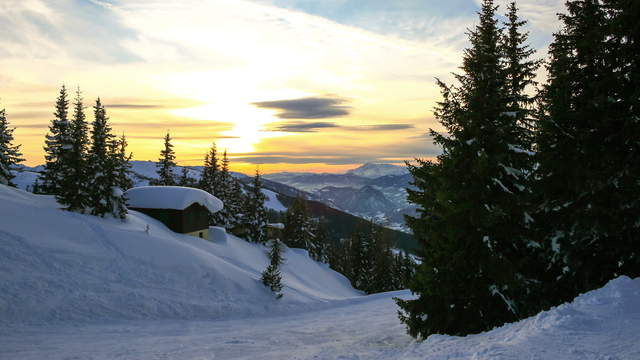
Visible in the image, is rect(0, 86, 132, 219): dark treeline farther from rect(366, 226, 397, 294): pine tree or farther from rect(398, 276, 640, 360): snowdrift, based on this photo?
rect(366, 226, 397, 294): pine tree

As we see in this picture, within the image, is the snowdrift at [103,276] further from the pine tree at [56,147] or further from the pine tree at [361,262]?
the pine tree at [361,262]

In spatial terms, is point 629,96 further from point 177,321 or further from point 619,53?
point 177,321

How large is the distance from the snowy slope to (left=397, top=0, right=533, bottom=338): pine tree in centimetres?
127

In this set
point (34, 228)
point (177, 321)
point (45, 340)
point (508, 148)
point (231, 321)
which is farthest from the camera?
point (34, 228)

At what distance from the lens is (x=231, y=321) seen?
20.1 meters

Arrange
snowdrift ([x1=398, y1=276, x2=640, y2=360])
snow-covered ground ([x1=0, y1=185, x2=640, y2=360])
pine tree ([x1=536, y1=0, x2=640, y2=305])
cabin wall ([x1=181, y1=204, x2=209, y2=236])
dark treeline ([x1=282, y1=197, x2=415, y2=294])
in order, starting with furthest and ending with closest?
dark treeline ([x1=282, y1=197, x2=415, y2=294]) → cabin wall ([x1=181, y1=204, x2=209, y2=236]) → pine tree ([x1=536, y1=0, x2=640, y2=305]) → snow-covered ground ([x1=0, y1=185, x2=640, y2=360]) → snowdrift ([x1=398, y1=276, x2=640, y2=360])

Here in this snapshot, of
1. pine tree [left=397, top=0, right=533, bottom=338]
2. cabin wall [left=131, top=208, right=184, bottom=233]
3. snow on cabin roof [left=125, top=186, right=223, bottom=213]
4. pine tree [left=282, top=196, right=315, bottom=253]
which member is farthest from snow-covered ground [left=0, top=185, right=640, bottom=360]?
pine tree [left=282, top=196, right=315, bottom=253]

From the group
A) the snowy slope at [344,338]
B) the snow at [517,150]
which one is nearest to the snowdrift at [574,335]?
the snowy slope at [344,338]

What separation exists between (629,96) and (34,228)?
2713 centimetres

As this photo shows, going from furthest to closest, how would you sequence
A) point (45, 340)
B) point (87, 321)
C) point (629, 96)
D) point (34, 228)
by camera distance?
point (34, 228) → point (87, 321) → point (45, 340) → point (629, 96)

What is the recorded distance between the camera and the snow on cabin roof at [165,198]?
123ft

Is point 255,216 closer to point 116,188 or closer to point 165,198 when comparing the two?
point 165,198

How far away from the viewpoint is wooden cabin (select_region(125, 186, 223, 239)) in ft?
123

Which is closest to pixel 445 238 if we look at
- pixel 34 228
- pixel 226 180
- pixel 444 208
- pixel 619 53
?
pixel 444 208
